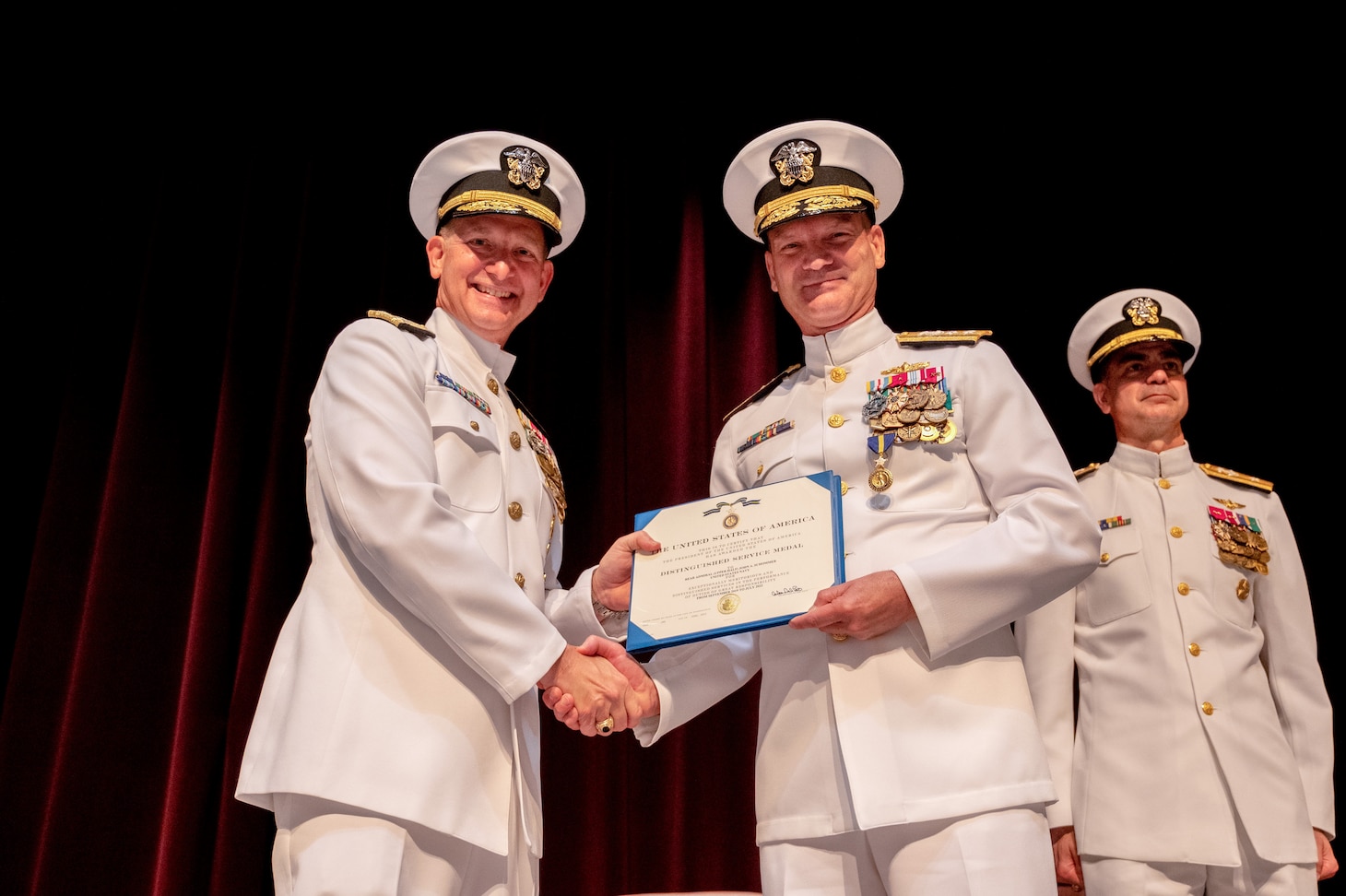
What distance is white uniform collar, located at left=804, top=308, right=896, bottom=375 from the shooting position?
2014 mm

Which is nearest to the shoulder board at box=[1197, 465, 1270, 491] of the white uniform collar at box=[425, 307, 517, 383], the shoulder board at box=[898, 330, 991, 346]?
the shoulder board at box=[898, 330, 991, 346]

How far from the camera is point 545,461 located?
2.11m

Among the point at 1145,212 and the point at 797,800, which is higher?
the point at 1145,212

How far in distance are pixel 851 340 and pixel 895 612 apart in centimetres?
61

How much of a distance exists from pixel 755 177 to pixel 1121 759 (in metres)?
1.48

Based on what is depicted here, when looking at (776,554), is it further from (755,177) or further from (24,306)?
(24,306)

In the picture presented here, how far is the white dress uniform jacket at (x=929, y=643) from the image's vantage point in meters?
1.56

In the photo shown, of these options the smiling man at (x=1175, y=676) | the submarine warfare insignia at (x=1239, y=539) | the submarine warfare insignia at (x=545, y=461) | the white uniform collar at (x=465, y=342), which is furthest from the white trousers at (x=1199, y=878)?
the white uniform collar at (x=465, y=342)

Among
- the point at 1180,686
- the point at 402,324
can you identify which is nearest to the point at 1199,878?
the point at 1180,686

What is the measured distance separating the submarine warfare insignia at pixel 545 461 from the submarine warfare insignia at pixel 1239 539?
5.22ft

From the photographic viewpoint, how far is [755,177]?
2.17 m

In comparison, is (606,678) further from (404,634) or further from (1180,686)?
(1180,686)

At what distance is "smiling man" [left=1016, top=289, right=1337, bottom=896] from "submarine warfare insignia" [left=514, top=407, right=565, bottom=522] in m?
1.15

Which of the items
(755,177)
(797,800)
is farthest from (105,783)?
(755,177)
